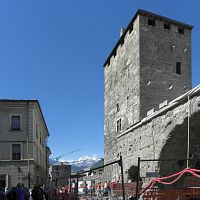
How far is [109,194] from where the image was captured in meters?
10.8

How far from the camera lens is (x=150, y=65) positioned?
3047cm

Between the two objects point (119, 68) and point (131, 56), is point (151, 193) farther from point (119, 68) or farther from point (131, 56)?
point (119, 68)

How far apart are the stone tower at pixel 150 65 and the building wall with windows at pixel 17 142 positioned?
7478 mm

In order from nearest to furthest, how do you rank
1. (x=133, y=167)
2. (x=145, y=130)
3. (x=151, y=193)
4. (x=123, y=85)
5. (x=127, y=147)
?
(x=151, y=193), (x=145, y=130), (x=133, y=167), (x=127, y=147), (x=123, y=85)

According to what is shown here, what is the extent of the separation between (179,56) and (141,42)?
3.54 m

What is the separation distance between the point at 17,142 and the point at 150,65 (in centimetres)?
1401

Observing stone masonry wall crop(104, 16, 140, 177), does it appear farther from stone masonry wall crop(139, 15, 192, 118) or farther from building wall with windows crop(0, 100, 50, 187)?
building wall with windows crop(0, 100, 50, 187)

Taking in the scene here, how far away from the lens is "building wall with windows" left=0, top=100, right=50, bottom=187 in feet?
114

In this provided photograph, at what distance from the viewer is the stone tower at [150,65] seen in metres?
29.9

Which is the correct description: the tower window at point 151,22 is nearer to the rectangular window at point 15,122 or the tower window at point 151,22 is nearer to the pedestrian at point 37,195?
the rectangular window at point 15,122

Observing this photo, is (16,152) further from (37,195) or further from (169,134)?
(169,134)

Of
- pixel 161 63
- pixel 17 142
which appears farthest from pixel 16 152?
pixel 161 63

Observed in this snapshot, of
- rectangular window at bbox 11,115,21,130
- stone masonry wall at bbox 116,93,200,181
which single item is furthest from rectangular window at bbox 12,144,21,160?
stone masonry wall at bbox 116,93,200,181

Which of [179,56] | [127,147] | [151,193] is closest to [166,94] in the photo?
[179,56]
